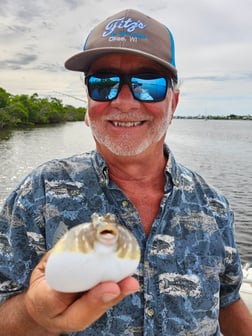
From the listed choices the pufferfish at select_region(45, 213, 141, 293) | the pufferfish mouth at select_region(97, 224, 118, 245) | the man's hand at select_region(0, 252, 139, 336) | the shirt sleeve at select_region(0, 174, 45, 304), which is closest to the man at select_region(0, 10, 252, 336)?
the shirt sleeve at select_region(0, 174, 45, 304)

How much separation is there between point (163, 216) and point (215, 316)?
677 millimetres

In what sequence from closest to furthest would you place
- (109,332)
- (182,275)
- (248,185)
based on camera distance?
(109,332)
(182,275)
(248,185)

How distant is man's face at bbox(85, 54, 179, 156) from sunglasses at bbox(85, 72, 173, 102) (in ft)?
0.09

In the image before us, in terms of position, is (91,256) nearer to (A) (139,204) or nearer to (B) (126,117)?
(A) (139,204)

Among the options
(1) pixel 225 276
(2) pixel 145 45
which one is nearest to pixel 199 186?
(1) pixel 225 276

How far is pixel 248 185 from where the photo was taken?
20.0 metres

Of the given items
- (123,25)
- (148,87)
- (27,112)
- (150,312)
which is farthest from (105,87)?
(27,112)

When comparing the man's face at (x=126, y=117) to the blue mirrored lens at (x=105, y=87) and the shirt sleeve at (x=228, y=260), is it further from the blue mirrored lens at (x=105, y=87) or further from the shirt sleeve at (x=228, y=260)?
the shirt sleeve at (x=228, y=260)

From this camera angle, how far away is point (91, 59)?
2.53 metres

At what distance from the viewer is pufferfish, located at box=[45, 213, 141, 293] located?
125cm

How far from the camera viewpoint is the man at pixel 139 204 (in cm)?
219

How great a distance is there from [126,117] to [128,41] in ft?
1.52

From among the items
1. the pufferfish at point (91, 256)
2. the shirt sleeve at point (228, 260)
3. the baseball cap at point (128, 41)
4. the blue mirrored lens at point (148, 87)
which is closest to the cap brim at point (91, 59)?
the baseball cap at point (128, 41)

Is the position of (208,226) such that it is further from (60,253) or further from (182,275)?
(60,253)
